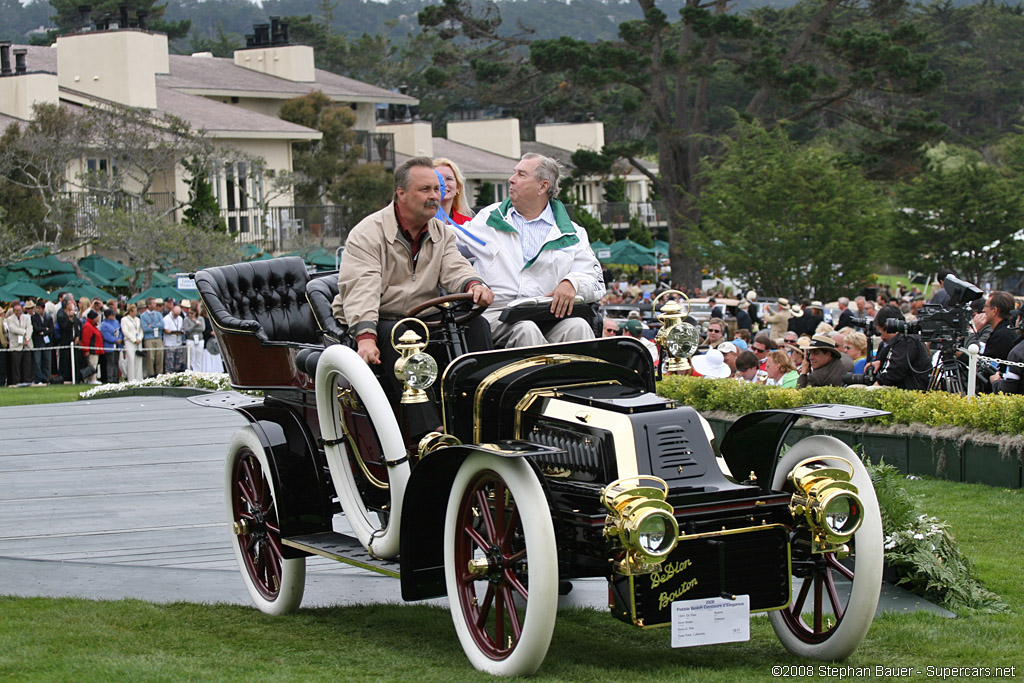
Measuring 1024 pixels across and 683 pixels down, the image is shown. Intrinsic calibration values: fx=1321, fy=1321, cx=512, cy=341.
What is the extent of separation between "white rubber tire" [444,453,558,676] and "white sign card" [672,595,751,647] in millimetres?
478

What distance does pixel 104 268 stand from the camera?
31.9m

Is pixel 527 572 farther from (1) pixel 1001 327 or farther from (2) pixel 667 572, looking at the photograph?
(1) pixel 1001 327

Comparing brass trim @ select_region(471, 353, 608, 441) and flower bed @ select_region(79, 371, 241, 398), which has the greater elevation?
brass trim @ select_region(471, 353, 608, 441)

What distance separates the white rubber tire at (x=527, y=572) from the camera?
16.4 feet

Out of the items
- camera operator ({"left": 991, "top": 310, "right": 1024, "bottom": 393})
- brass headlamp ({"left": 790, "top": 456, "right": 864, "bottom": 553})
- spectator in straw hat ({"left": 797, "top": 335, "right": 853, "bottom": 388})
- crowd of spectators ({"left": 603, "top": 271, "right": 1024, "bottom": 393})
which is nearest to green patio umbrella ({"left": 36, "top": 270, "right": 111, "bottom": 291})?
crowd of spectators ({"left": 603, "top": 271, "right": 1024, "bottom": 393})

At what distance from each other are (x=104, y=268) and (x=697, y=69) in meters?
20.4

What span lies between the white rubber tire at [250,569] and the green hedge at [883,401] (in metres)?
4.56

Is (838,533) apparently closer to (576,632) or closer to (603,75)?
(576,632)

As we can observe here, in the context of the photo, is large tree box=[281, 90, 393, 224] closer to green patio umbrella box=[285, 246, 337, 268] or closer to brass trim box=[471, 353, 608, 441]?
green patio umbrella box=[285, 246, 337, 268]

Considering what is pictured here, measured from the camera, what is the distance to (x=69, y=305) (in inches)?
984

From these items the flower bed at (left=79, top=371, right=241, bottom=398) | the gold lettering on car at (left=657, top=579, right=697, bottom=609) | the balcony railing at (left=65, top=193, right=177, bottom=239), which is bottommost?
the flower bed at (left=79, top=371, right=241, bottom=398)

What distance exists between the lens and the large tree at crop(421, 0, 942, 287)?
40.0 metres

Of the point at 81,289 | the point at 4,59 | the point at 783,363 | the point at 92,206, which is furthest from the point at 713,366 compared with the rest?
the point at 4,59

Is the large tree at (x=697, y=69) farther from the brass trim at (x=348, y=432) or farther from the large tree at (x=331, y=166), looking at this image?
the brass trim at (x=348, y=432)
